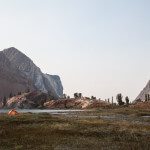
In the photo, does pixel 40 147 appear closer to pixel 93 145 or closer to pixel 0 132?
pixel 93 145

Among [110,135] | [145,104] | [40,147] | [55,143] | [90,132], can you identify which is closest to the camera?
[40,147]

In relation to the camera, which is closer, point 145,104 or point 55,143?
point 55,143

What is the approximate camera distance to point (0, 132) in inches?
1731

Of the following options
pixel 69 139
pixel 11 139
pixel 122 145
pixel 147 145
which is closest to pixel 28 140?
pixel 11 139

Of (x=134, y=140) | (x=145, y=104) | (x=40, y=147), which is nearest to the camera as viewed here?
(x=40, y=147)

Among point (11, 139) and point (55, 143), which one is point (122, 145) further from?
point (11, 139)

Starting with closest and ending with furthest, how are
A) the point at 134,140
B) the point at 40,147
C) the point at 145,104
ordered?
the point at 40,147 → the point at 134,140 → the point at 145,104

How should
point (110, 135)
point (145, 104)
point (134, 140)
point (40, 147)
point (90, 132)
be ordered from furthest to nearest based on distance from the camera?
1. point (145, 104)
2. point (90, 132)
3. point (110, 135)
4. point (134, 140)
5. point (40, 147)

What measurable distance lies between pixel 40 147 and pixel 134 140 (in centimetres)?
1071

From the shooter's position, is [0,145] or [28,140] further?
[28,140]

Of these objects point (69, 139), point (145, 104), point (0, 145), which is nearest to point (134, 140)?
point (69, 139)

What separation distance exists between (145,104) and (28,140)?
161120mm

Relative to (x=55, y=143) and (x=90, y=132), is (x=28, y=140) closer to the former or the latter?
(x=55, y=143)

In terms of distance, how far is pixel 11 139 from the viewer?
126ft
